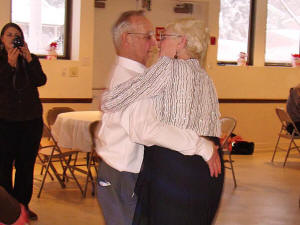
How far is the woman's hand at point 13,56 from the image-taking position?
4164 mm

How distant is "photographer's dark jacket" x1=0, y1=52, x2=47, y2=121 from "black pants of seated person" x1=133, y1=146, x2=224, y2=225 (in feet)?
6.91

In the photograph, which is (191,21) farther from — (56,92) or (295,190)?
(56,92)

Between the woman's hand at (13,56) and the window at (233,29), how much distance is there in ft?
16.8

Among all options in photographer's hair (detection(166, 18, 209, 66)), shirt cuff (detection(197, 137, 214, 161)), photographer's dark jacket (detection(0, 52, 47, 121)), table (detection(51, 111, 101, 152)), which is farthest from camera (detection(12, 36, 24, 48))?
shirt cuff (detection(197, 137, 214, 161))

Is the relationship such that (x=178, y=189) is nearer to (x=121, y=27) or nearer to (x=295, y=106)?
(x=121, y=27)

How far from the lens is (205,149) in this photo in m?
2.16

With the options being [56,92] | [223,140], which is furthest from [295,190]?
[56,92]

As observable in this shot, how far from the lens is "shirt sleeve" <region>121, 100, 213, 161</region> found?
2131mm

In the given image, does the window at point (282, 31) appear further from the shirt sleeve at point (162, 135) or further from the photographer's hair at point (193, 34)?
the shirt sleeve at point (162, 135)

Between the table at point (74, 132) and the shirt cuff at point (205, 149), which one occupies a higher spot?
the shirt cuff at point (205, 149)

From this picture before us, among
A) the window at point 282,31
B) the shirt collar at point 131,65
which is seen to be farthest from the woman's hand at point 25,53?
the window at point 282,31

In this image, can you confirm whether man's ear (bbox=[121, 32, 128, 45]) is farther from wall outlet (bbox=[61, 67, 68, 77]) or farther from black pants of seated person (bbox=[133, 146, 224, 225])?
wall outlet (bbox=[61, 67, 68, 77])

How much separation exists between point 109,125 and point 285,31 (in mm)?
7418

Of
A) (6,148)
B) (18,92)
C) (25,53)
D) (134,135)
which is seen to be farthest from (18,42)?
(134,135)
